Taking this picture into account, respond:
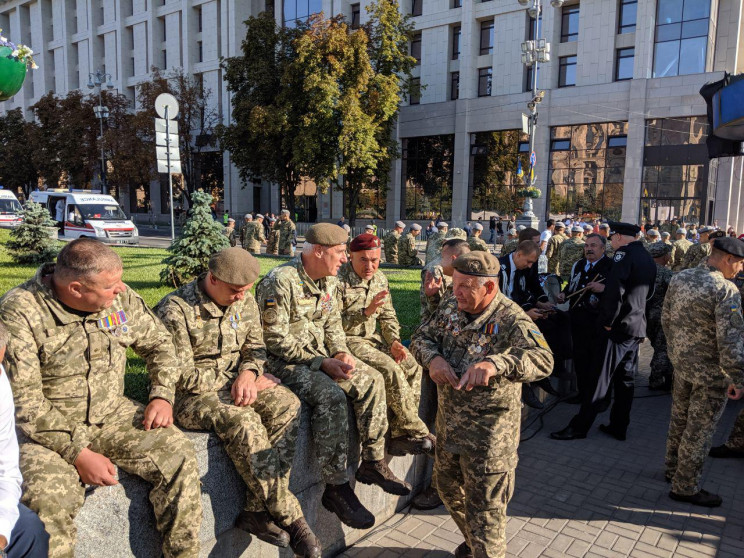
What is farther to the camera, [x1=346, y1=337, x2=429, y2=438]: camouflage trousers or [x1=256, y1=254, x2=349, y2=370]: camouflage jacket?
[x1=346, y1=337, x2=429, y2=438]: camouflage trousers

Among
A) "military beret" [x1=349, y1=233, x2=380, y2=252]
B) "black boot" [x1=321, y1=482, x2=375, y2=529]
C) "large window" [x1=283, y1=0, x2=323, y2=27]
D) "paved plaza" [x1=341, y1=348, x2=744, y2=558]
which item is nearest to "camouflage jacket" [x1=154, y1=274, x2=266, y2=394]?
"black boot" [x1=321, y1=482, x2=375, y2=529]

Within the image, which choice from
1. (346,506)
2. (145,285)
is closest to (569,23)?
(145,285)

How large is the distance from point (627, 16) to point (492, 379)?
33734mm

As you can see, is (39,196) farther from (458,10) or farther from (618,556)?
(618,556)

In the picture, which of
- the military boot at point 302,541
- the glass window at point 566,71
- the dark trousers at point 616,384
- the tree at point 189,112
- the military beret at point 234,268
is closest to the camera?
the military boot at point 302,541

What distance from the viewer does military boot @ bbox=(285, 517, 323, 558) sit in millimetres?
3242

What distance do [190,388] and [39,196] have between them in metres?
30.9

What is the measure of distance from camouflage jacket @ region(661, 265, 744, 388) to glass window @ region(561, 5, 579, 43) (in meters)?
32.1

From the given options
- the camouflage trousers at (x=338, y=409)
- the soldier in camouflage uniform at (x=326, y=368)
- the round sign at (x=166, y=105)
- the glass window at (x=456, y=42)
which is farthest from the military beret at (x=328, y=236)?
the glass window at (x=456, y=42)

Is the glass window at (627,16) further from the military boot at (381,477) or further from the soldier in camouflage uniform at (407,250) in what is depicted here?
the military boot at (381,477)

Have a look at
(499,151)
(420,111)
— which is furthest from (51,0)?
(499,151)

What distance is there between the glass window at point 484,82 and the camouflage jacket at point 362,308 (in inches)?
1300

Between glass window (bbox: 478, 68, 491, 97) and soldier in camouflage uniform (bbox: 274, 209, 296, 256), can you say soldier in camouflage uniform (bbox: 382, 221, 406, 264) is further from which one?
glass window (bbox: 478, 68, 491, 97)

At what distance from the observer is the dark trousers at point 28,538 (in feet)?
7.39
